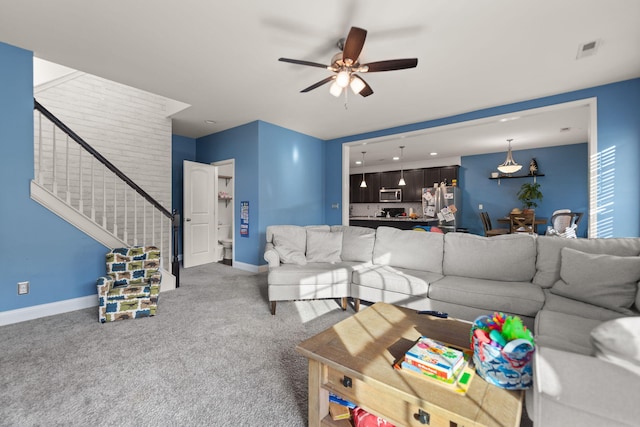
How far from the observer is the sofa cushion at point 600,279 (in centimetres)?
198

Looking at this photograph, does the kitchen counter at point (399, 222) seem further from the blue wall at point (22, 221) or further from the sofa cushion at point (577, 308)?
the blue wall at point (22, 221)

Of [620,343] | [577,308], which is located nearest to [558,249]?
[577,308]

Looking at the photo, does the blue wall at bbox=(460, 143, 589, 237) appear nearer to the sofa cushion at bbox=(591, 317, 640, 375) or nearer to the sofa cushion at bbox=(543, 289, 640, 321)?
the sofa cushion at bbox=(543, 289, 640, 321)

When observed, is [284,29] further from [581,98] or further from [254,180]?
[581,98]

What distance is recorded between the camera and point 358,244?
362 centimetres

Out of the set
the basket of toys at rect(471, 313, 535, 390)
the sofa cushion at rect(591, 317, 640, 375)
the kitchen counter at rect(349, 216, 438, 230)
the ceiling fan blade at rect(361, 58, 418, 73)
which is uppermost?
the ceiling fan blade at rect(361, 58, 418, 73)

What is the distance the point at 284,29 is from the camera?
2.48 metres

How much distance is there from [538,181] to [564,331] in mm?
6717

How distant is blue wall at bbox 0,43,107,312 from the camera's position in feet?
8.91

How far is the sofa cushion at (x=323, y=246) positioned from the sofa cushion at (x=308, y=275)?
32cm

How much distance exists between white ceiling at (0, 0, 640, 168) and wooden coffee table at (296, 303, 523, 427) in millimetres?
2334

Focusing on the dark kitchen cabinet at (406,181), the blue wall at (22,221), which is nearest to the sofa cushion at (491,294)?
the blue wall at (22,221)

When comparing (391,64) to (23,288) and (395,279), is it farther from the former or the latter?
(23,288)

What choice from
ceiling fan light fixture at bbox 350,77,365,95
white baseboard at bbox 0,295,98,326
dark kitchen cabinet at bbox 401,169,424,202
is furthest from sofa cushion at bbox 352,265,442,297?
dark kitchen cabinet at bbox 401,169,424,202
